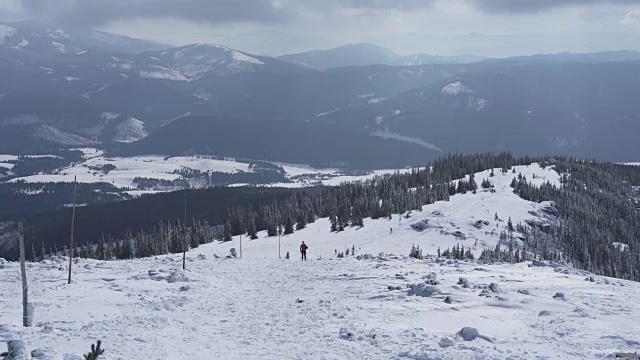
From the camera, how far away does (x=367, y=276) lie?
47.0 metres

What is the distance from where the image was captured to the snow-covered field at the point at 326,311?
26.7m

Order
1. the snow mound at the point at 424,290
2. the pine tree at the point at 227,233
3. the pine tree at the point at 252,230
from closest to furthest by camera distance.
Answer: the snow mound at the point at 424,290, the pine tree at the point at 227,233, the pine tree at the point at 252,230

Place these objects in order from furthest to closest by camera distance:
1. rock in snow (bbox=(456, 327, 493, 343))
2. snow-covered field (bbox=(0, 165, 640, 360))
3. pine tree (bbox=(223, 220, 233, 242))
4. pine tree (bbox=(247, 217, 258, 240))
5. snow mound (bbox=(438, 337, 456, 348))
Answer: pine tree (bbox=(247, 217, 258, 240))
pine tree (bbox=(223, 220, 233, 242))
rock in snow (bbox=(456, 327, 493, 343))
snow-covered field (bbox=(0, 165, 640, 360))
snow mound (bbox=(438, 337, 456, 348))

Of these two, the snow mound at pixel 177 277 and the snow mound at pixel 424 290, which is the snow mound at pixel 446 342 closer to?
the snow mound at pixel 424 290

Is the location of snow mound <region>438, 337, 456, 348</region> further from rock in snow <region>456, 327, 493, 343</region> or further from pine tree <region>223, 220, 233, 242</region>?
pine tree <region>223, 220, 233, 242</region>

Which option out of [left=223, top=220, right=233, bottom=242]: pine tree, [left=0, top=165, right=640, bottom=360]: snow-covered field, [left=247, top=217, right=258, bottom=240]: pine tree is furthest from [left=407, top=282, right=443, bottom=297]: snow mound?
[left=223, top=220, right=233, bottom=242]: pine tree

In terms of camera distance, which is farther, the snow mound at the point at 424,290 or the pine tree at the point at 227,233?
the pine tree at the point at 227,233

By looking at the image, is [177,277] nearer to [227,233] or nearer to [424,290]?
[424,290]

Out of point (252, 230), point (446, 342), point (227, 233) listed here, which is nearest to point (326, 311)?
point (446, 342)

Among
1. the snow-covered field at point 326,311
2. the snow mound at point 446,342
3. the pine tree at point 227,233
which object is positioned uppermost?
the snow mound at point 446,342

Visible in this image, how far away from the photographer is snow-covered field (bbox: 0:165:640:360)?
87.7 feet

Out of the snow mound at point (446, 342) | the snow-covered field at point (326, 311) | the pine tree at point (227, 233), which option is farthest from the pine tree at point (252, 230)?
the snow mound at point (446, 342)

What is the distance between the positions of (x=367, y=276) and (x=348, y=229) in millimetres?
64384

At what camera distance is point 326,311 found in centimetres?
3462
